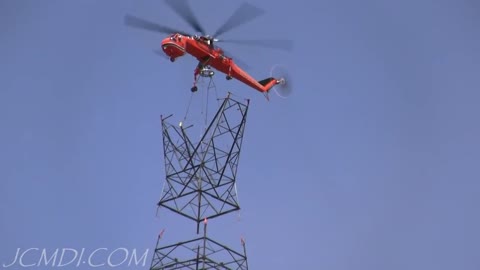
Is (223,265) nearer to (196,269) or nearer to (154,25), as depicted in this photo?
(196,269)

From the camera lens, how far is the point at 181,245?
39500 mm

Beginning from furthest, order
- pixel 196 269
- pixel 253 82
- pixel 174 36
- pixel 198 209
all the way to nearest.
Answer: pixel 253 82 → pixel 174 36 → pixel 198 209 → pixel 196 269

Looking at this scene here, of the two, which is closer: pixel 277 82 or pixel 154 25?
pixel 154 25

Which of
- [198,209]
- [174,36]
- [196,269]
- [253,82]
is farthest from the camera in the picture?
[253,82]

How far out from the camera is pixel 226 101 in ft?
143

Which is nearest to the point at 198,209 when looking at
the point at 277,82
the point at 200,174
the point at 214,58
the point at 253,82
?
the point at 200,174

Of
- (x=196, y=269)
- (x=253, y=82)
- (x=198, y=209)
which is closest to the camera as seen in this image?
(x=196, y=269)

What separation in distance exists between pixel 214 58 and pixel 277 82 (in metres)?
10.1

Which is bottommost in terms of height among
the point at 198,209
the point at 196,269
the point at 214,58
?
the point at 196,269

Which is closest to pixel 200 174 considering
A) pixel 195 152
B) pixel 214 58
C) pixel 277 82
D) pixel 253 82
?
pixel 195 152

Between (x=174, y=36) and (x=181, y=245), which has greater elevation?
(x=174, y=36)

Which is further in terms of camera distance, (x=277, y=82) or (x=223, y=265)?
(x=277, y=82)

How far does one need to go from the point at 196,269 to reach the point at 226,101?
35.1 feet

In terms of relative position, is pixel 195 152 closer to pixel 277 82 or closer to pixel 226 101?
pixel 226 101
